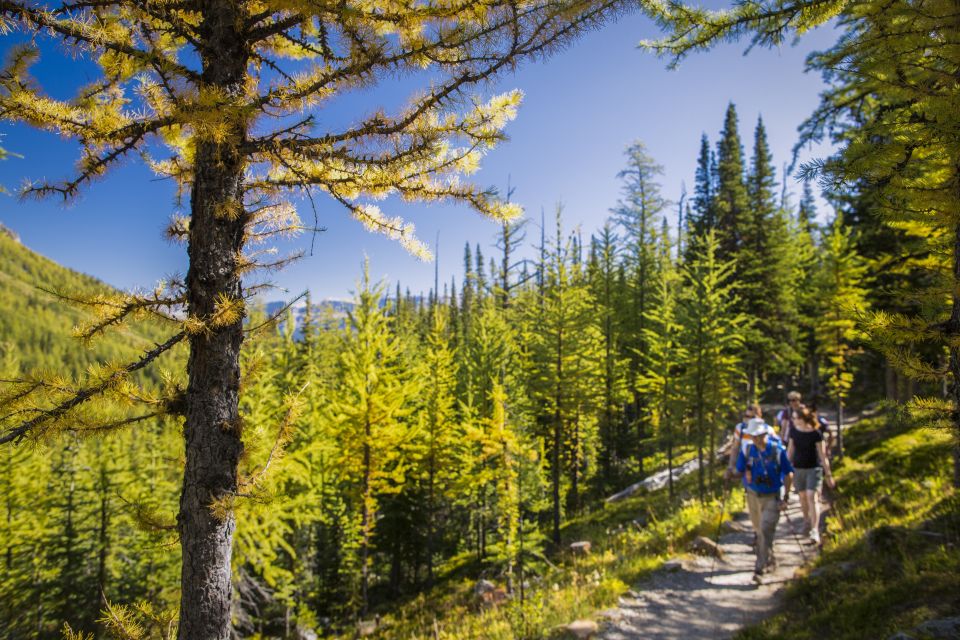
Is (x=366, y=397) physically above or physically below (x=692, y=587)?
above

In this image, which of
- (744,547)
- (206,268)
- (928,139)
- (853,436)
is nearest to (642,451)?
(853,436)

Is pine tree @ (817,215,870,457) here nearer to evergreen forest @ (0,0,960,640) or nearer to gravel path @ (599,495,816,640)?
evergreen forest @ (0,0,960,640)

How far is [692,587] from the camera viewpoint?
25.8 feet

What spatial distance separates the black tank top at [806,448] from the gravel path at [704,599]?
148cm

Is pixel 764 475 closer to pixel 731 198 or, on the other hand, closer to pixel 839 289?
pixel 839 289

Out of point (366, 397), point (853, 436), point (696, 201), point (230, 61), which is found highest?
point (696, 201)

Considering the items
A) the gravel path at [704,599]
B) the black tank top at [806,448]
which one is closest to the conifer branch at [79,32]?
the gravel path at [704,599]

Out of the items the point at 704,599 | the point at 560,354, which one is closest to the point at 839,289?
the point at 560,354

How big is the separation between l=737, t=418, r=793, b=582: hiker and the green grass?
3.23 feet

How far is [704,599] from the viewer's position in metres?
7.35

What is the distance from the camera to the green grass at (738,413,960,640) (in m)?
4.91

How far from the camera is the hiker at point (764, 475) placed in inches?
275

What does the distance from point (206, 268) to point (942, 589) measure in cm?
852

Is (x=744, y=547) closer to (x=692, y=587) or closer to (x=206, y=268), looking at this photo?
(x=692, y=587)
